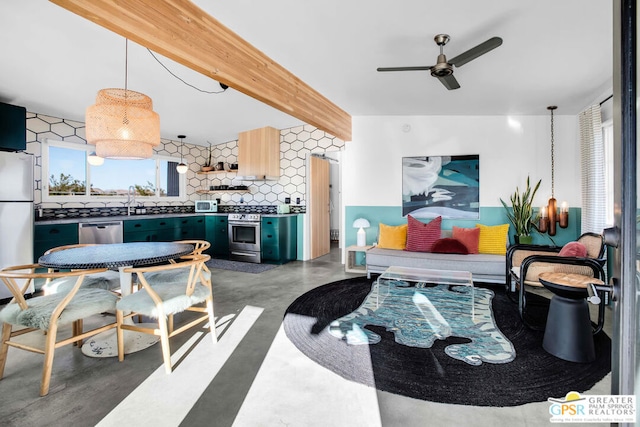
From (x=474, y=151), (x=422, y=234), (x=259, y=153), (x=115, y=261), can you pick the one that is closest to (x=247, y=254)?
(x=259, y=153)

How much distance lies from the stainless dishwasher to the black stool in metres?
5.51

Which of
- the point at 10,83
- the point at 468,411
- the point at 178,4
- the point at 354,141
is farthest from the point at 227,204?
the point at 468,411

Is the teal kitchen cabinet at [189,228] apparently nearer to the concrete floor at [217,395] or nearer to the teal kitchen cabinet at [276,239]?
the teal kitchen cabinet at [276,239]

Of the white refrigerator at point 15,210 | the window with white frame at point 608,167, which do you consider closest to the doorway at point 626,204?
the window with white frame at point 608,167

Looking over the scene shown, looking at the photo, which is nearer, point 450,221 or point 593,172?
point 593,172

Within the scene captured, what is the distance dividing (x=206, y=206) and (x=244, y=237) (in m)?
1.38

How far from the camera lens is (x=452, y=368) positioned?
2.06m

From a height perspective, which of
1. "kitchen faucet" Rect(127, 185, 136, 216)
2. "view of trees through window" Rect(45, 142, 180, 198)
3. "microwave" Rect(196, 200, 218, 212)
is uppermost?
"view of trees through window" Rect(45, 142, 180, 198)

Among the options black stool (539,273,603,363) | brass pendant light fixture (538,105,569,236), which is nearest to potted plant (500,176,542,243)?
brass pendant light fixture (538,105,569,236)

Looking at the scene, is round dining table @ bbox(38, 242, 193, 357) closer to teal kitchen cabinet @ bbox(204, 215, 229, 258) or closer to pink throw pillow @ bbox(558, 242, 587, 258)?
teal kitchen cabinet @ bbox(204, 215, 229, 258)

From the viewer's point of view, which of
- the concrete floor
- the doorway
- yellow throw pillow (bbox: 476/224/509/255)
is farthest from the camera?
yellow throw pillow (bbox: 476/224/509/255)

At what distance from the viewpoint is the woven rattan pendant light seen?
2293mm

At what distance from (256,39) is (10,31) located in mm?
2030

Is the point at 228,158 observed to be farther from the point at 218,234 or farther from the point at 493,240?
the point at 493,240
